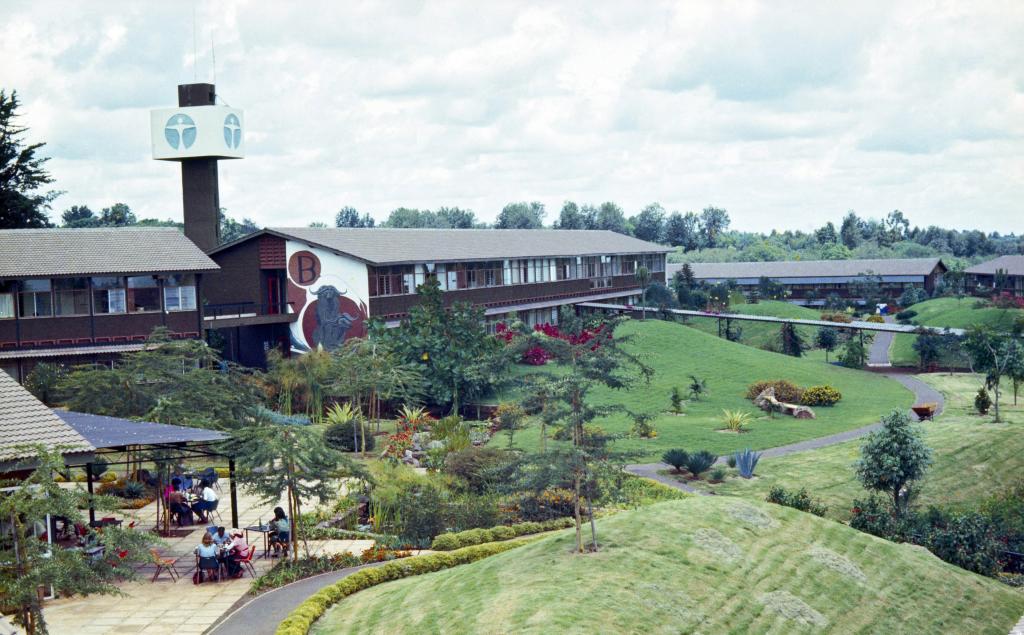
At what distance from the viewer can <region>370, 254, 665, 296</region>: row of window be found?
164ft

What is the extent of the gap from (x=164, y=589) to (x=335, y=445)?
15.1 m

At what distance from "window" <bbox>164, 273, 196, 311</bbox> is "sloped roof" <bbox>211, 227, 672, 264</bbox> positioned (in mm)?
6600

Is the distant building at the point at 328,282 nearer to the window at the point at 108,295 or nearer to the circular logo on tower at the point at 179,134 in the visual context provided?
the window at the point at 108,295

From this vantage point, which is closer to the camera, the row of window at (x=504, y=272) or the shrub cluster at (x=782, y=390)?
the shrub cluster at (x=782, y=390)

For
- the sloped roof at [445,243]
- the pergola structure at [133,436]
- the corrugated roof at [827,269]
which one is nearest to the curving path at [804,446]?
the pergola structure at [133,436]

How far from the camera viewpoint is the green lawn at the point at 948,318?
59956 millimetres

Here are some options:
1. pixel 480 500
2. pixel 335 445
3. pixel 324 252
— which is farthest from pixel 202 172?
pixel 480 500

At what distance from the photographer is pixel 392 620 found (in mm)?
17844

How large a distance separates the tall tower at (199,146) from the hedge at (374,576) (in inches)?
1423

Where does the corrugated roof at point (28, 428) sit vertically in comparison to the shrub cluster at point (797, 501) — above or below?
above

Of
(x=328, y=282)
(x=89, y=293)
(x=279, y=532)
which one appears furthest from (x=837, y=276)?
(x=279, y=532)

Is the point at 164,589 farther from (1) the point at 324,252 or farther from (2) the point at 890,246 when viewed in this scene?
(2) the point at 890,246

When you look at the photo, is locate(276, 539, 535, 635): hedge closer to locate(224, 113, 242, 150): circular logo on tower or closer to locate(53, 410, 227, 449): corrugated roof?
locate(53, 410, 227, 449): corrugated roof

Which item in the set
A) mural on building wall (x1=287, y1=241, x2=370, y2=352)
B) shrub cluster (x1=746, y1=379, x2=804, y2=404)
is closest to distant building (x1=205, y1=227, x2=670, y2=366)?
mural on building wall (x1=287, y1=241, x2=370, y2=352)
